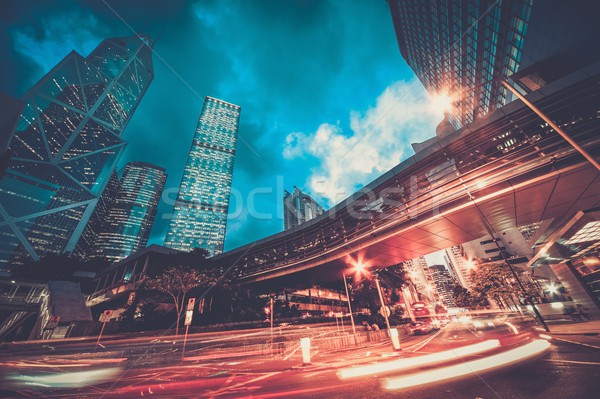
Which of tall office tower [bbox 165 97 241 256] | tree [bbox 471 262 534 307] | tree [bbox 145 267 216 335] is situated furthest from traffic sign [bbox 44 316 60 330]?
tall office tower [bbox 165 97 241 256]

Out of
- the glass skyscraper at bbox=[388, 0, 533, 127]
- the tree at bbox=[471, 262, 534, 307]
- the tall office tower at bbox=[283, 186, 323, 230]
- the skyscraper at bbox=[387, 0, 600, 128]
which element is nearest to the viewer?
the skyscraper at bbox=[387, 0, 600, 128]

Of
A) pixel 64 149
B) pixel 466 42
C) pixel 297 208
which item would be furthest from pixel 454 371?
pixel 297 208

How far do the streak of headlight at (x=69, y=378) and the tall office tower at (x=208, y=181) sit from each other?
140m

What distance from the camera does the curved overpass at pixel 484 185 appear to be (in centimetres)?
1003

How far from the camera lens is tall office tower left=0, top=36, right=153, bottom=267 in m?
71.6

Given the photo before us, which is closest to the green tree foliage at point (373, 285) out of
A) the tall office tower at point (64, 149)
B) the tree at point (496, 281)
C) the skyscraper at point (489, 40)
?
the tree at point (496, 281)

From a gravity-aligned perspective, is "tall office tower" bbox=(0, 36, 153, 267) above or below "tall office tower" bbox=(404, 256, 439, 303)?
above

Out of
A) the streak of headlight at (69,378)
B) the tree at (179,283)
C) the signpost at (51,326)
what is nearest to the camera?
the streak of headlight at (69,378)

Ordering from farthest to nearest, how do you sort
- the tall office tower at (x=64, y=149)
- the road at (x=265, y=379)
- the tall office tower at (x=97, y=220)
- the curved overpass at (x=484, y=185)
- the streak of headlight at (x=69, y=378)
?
the tall office tower at (x=97, y=220) < the tall office tower at (x=64, y=149) < the curved overpass at (x=484, y=185) < the streak of headlight at (x=69, y=378) < the road at (x=265, y=379)

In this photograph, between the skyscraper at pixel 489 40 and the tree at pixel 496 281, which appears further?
the tree at pixel 496 281

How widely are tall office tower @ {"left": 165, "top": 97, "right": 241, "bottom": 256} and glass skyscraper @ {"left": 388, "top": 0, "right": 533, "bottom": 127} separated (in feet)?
388

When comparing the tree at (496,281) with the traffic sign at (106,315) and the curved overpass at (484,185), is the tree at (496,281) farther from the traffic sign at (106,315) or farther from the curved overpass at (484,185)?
the traffic sign at (106,315)

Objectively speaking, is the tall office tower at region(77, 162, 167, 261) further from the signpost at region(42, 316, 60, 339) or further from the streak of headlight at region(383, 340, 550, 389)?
the streak of headlight at region(383, 340, 550, 389)

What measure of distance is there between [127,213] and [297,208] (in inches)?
5528
